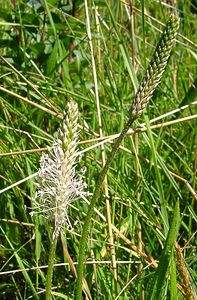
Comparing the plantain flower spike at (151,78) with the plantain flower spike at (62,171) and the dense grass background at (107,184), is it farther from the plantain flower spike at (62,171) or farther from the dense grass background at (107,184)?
the dense grass background at (107,184)

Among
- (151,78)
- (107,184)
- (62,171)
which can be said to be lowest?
(107,184)

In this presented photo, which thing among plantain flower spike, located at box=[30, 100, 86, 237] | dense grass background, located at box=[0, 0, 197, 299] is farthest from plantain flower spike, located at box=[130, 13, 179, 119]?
dense grass background, located at box=[0, 0, 197, 299]

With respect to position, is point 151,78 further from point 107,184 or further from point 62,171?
point 107,184

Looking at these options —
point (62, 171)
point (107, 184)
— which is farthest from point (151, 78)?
point (107, 184)

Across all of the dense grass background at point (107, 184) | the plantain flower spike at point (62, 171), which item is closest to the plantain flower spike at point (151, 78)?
the plantain flower spike at point (62, 171)

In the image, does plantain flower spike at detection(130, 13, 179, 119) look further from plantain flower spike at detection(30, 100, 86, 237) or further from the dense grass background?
the dense grass background

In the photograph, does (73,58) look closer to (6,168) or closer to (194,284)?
(6,168)

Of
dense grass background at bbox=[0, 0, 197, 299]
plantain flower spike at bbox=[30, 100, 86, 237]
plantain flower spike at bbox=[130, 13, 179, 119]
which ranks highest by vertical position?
plantain flower spike at bbox=[130, 13, 179, 119]

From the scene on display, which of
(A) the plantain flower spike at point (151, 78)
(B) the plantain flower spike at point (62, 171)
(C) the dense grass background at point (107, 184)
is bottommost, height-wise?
(C) the dense grass background at point (107, 184)

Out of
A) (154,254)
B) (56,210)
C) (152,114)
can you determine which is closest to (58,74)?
(152,114)

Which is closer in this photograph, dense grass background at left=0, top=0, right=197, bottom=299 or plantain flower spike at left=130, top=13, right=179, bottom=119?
plantain flower spike at left=130, top=13, right=179, bottom=119

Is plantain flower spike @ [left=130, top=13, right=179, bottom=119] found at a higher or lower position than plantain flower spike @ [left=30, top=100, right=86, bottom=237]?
higher
